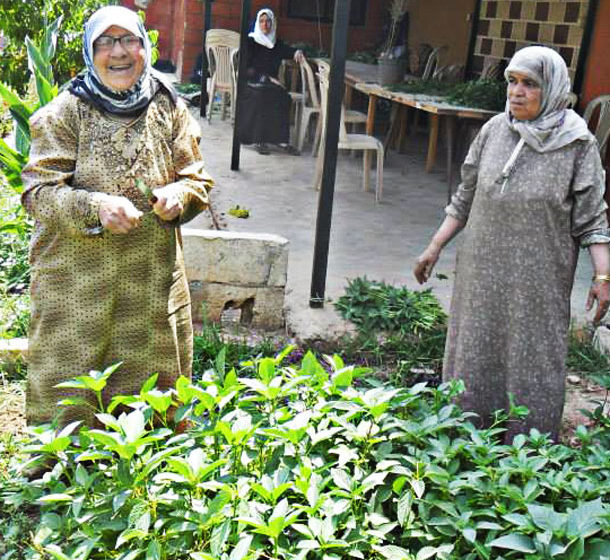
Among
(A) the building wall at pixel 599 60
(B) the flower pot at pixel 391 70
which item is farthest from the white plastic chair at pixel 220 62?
(A) the building wall at pixel 599 60

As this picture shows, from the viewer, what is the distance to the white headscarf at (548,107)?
104 inches

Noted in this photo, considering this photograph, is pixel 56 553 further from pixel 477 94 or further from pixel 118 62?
pixel 477 94

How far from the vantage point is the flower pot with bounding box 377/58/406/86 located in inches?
303

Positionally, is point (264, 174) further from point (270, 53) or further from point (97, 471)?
point (97, 471)

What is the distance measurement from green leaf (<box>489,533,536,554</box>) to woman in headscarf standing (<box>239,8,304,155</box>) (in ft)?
22.5

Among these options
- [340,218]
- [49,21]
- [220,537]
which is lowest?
[340,218]

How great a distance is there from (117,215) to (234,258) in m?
1.84

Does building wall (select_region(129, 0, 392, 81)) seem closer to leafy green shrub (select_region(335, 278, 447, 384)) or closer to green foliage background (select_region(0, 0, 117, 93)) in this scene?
green foliage background (select_region(0, 0, 117, 93))

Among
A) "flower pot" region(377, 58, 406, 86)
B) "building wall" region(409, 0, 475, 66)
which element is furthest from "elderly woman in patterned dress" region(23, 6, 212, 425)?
"building wall" region(409, 0, 475, 66)

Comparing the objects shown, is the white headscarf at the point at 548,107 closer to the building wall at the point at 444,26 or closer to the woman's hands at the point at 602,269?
the woman's hands at the point at 602,269

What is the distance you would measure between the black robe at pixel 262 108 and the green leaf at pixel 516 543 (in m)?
6.97

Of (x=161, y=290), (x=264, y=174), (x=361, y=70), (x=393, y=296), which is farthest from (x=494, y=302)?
(x=361, y=70)

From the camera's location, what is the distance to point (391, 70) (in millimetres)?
7723

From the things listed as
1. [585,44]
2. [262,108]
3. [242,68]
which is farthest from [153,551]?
[262,108]
